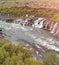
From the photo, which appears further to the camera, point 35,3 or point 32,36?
point 35,3

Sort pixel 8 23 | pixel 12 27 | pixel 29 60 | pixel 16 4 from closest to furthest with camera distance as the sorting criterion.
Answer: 1. pixel 29 60
2. pixel 12 27
3. pixel 8 23
4. pixel 16 4

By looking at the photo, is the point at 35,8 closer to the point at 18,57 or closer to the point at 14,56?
the point at 14,56

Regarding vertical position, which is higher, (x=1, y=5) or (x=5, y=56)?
(x=5, y=56)

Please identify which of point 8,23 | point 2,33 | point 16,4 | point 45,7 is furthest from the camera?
point 16,4

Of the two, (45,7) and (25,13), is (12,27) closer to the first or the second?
(25,13)

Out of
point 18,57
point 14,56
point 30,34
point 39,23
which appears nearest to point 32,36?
point 30,34

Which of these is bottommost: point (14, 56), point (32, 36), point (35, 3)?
point (35, 3)

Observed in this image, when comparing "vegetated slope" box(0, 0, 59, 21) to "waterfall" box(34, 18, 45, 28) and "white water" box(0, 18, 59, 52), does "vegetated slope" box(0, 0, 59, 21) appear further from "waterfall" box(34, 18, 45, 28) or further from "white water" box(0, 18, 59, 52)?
"white water" box(0, 18, 59, 52)

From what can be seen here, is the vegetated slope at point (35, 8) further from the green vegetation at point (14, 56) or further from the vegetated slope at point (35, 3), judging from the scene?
the green vegetation at point (14, 56)

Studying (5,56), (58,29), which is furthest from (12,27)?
(5,56)
